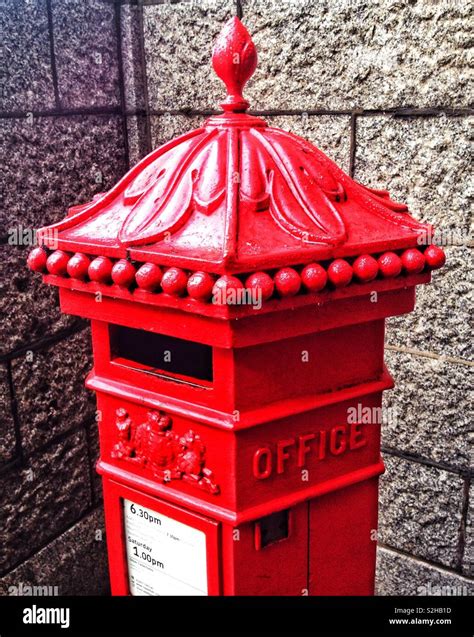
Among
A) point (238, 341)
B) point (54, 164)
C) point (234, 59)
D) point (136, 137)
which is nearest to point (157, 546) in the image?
point (238, 341)

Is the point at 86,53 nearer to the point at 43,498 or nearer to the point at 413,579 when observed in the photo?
the point at 43,498

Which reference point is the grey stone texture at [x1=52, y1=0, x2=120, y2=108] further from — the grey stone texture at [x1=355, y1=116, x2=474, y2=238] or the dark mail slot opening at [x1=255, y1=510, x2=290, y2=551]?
the dark mail slot opening at [x1=255, y1=510, x2=290, y2=551]

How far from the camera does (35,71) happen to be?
2.50m

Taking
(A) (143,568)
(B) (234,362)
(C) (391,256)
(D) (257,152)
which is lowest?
(A) (143,568)

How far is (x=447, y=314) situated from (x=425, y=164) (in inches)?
23.5

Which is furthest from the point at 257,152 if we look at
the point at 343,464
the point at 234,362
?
the point at 343,464

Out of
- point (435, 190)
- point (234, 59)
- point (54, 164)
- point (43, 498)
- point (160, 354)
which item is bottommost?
point (43, 498)

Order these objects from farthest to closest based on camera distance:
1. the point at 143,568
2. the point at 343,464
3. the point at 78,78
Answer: the point at 78,78 → the point at 143,568 → the point at 343,464

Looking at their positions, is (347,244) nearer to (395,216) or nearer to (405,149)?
(395,216)

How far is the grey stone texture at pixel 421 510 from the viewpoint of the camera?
261 cm

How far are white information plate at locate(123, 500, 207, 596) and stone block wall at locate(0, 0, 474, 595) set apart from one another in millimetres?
971

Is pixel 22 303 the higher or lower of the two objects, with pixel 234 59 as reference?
lower

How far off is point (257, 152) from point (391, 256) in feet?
1.35

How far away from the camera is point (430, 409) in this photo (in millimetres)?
2574
